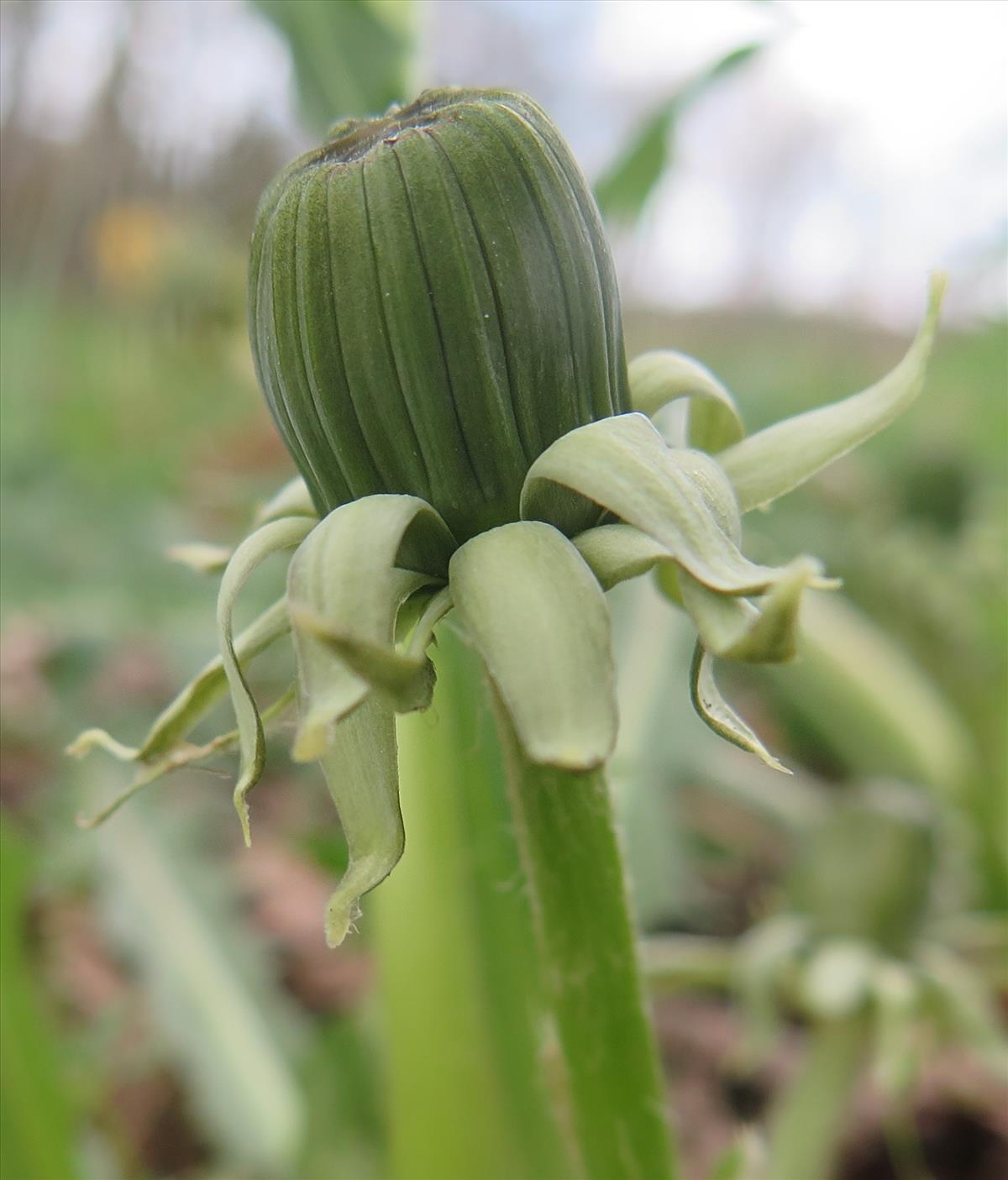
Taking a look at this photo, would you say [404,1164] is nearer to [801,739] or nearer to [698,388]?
[698,388]

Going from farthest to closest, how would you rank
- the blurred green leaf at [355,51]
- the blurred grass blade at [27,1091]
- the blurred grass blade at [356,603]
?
the blurred green leaf at [355,51], the blurred grass blade at [27,1091], the blurred grass blade at [356,603]

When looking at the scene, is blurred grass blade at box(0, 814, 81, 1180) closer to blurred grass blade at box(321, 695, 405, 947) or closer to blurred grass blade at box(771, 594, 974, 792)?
blurred grass blade at box(321, 695, 405, 947)

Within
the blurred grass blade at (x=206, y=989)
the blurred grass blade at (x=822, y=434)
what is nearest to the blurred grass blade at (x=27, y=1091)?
the blurred grass blade at (x=206, y=989)

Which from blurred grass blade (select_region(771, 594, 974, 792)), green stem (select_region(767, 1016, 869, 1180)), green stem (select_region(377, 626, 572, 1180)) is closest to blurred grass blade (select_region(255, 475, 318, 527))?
green stem (select_region(377, 626, 572, 1180))

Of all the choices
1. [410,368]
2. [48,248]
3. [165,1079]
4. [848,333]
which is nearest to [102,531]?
[165,1079]

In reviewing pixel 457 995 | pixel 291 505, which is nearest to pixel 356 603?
pixel 291 505

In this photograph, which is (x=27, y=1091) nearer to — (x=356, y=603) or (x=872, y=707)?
(x=356, y=603)

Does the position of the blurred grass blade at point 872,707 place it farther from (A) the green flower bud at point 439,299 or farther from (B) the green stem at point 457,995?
(A) the green flower bud at point 439,299
